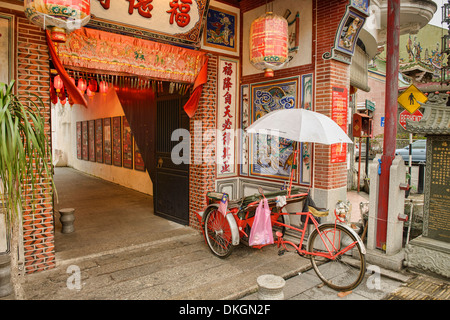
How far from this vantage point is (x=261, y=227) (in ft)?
14.9

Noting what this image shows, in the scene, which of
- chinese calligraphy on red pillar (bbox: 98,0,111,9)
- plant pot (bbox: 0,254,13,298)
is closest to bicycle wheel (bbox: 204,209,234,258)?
plant pot (bbox: 0,254,13,298)

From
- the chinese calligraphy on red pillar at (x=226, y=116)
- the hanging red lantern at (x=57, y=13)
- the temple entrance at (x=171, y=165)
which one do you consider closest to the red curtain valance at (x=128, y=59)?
the chinese calligraphy on red pillar at (x=226, y=116)

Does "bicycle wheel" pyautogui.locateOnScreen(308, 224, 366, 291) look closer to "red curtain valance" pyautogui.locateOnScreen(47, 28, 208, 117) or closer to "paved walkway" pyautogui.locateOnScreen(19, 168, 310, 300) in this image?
"paved walkway" pyautogui.locateOnScreen(19, 168, 310, 300)

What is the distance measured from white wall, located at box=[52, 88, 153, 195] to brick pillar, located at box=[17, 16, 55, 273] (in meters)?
1.63

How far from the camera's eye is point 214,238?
5.39 metres

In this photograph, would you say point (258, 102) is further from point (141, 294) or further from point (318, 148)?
point (141, 294)

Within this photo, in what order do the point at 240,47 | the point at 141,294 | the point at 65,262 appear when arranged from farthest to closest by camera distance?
the point at 240,47, the point at 65,262, the point at 141,294

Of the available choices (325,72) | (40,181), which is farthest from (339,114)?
(40,181)

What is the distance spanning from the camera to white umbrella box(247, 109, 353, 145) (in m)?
4.16

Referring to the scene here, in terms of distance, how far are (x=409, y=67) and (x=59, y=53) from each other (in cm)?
1798

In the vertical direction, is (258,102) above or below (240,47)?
below

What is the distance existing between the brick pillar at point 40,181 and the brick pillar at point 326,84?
4.30m

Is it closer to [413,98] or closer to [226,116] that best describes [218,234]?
[226,116]

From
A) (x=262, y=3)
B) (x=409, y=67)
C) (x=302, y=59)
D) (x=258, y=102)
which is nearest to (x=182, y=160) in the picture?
(x=258, y=102)
